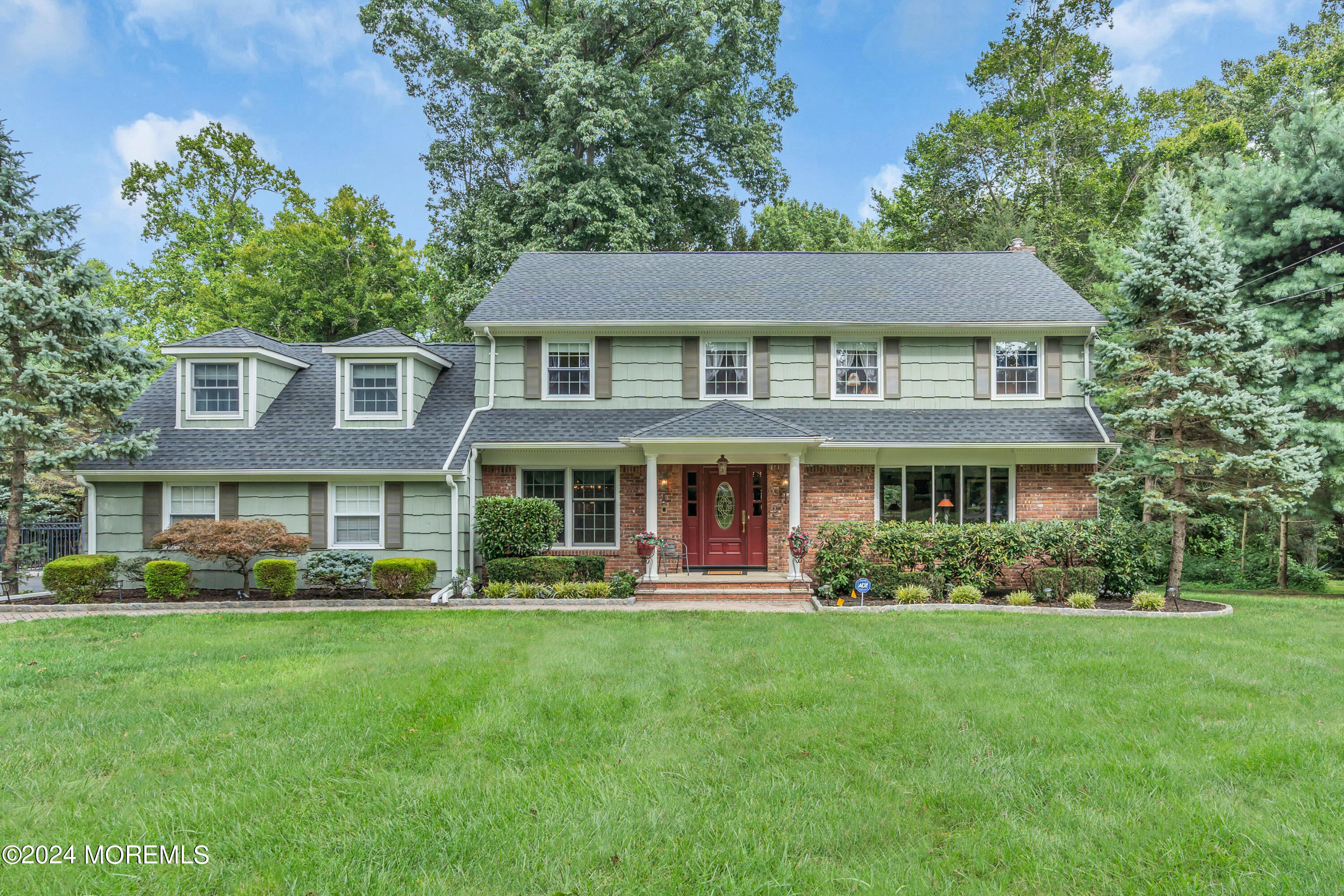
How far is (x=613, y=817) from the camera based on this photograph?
354 centimetres

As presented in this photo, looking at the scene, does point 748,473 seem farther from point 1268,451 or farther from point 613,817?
point 613,817

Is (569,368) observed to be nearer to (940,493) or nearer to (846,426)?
(846,426)

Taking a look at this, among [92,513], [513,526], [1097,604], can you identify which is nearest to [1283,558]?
[1097,604]

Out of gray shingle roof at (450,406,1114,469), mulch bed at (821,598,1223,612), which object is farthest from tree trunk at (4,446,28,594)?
mulch bed at (821,598,1223,612)

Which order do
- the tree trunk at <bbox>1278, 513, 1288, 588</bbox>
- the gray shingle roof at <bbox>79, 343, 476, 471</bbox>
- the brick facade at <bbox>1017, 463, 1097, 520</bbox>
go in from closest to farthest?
the gray shingle roof at <bbox>79, 343, 476, 471</bbox> → the brick facade at <bbox>1017, 463, 1097, 520</bbox> → the tree trunk at <bbox>1278, 513, 1288, 588</bbox>

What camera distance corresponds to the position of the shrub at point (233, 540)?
37.5ft

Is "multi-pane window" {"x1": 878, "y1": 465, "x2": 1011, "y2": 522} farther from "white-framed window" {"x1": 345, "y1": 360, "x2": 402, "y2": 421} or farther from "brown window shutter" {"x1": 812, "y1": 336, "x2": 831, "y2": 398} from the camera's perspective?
"white-framed window" {"x1": 345, "y1": 360, "x2": 402, "y2": 421}

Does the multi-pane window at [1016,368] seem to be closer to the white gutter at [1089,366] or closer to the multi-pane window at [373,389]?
the white gutter at [1089,366]

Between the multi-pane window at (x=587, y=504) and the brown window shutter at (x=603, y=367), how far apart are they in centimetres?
174

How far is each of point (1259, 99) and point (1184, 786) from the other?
1263 inches

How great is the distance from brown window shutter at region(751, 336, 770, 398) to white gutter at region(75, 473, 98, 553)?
13230 millimetres

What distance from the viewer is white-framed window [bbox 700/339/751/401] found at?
1420 centimetres

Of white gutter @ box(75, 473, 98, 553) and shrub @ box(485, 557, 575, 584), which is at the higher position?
white gutter @ box(75, 473, 98, 553)

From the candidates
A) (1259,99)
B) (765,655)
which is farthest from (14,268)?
(1259,99)
